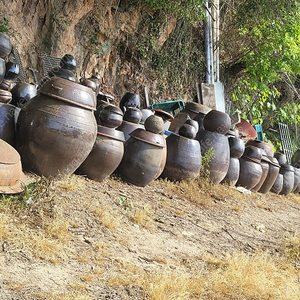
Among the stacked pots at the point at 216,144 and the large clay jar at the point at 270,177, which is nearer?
the stacked pots at the point at 216,144

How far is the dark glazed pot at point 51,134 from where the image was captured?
3297 millimetres

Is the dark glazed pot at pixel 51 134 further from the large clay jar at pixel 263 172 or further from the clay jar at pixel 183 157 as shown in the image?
the large clay jar at pixel 263 172

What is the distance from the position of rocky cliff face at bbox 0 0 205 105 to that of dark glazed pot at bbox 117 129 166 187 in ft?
10.2

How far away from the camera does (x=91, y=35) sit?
7.66 m

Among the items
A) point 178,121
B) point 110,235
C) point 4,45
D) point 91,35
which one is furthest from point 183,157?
point 91,35

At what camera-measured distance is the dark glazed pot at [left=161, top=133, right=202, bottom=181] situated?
16.1 feet

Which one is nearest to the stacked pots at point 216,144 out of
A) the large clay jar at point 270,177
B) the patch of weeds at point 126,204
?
the large clay jar at point 270,177

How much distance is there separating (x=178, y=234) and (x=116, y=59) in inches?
229

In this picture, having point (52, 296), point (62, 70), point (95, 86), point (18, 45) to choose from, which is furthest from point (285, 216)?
point (18, 45)

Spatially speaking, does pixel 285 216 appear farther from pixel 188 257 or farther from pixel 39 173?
pixel 39 173

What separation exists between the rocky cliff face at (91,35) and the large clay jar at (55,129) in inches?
133

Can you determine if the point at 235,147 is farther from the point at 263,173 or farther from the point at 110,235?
the point at 110,235

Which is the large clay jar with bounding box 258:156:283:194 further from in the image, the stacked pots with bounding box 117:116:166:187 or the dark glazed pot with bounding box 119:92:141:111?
the stacked pots with bounding box 117:116:166:187

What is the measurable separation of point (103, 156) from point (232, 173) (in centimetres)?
266
